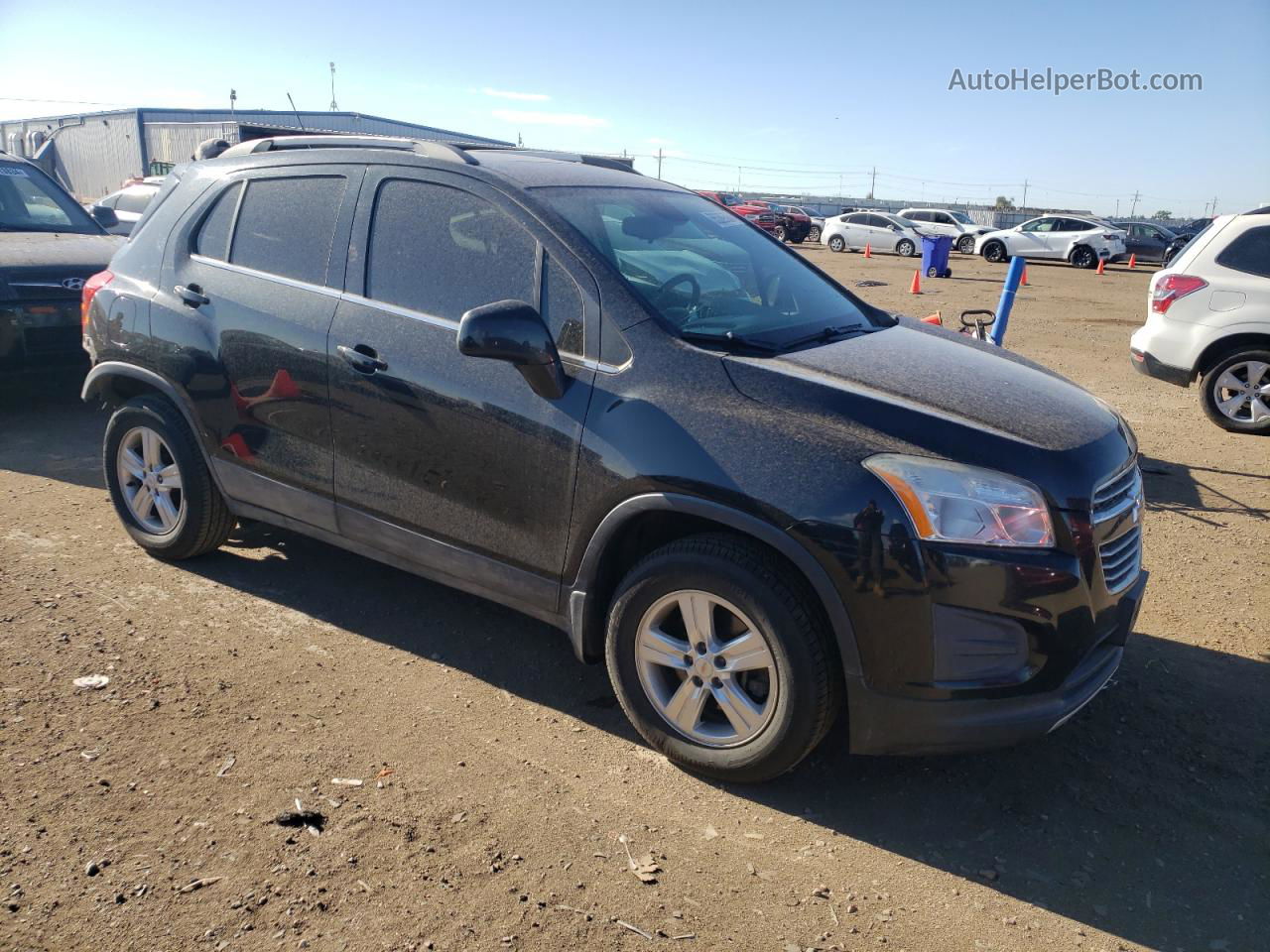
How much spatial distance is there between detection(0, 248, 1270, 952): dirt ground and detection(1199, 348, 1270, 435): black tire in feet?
12.9

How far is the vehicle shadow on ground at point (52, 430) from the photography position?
20.9 ft

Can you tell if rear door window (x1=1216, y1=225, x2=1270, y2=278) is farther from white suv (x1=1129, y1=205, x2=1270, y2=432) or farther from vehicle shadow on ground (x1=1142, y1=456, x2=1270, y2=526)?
vehicle shadow on ground (x1=1142, y1=456, x2=1270, y2=526)

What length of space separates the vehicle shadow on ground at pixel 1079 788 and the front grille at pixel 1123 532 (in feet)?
2.29

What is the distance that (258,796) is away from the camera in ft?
9.99

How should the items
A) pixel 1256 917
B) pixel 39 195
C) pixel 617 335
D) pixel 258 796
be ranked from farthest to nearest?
pixel 39 195 → pixel 617 335 → pixel 258 796 → pixel 1256 917

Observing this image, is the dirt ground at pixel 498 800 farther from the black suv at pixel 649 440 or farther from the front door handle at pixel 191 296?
the front door handle at pixel 191 296

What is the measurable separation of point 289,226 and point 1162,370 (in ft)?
23.5

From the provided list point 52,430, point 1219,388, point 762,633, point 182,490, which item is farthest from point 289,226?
point 1219,388

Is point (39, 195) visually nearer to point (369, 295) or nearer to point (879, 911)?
point (369, 295)

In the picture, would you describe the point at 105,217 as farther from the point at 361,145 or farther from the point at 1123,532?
the point at 1123,532

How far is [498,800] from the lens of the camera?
10.1 feet

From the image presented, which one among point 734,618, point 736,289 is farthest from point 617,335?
point 734,618

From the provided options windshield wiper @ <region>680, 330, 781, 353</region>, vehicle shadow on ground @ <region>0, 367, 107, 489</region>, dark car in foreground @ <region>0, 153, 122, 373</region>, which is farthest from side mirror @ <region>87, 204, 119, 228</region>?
windshield wiper @ <region>680, 330, 781, 353</region>

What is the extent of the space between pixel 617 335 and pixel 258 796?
71.9 inches
